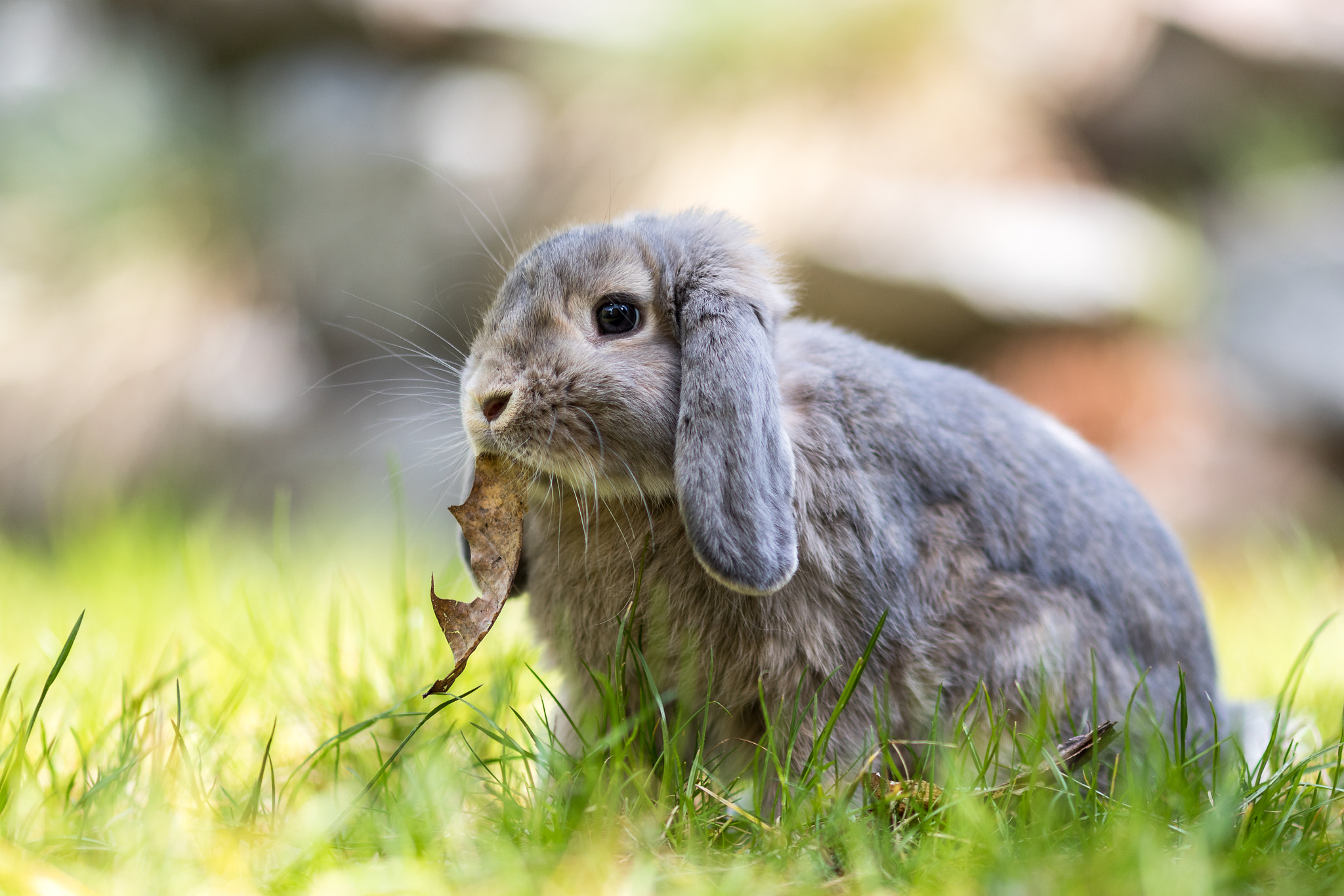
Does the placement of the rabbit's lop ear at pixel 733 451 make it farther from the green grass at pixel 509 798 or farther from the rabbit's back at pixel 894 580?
the green grass at pixel 509 798

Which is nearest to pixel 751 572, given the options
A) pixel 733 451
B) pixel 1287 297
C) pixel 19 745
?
pixel 733 451

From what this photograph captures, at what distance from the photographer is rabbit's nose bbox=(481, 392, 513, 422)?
7.33 ft

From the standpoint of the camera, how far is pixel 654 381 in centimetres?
224

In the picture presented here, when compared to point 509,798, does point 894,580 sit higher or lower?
higher

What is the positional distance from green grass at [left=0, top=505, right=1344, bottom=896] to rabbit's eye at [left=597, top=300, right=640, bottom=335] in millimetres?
736

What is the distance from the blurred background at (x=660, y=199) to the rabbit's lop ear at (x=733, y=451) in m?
5.04

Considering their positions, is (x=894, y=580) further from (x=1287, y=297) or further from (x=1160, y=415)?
(x=1287, y=297)

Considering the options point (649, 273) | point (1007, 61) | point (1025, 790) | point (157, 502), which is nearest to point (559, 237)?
point (649, 273)

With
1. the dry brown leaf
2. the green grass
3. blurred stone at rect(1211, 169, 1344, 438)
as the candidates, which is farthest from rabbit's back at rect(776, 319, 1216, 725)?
blurred stone at rect(1211, 169, 1344, 438)

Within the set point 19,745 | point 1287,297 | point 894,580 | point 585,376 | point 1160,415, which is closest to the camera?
point 19,745

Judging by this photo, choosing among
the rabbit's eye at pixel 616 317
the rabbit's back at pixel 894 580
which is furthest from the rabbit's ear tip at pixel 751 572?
the rabbit's eye at pixel 616 317

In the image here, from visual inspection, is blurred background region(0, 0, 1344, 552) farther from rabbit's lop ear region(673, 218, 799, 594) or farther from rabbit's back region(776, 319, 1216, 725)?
rabbit's lop ear region(673, 218, 799, 594)

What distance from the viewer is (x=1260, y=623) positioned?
13.1 feet

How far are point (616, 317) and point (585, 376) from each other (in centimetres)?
20
